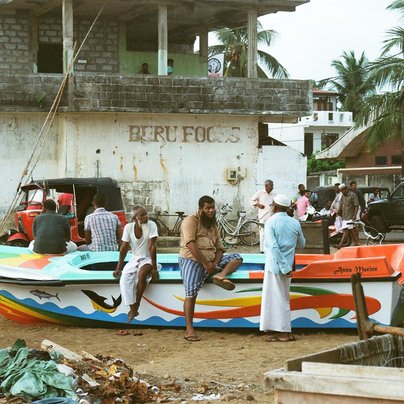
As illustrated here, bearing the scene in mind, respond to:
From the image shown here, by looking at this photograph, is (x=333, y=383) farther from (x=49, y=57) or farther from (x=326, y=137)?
(x=326, y=137)

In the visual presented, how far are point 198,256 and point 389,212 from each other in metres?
16.7

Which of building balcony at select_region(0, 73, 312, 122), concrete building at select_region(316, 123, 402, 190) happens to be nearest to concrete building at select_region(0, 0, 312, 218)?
building balcony at select_region(0, 73, 312, 122)

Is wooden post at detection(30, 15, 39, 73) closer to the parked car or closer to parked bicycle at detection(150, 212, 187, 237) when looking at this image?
parked bicycle at detection(150, 212, 187, 237)

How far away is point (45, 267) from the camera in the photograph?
12.5 m

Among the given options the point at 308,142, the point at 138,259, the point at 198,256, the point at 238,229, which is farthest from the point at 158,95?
the point at 308,142

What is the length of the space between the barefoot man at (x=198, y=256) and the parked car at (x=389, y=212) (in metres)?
16.1

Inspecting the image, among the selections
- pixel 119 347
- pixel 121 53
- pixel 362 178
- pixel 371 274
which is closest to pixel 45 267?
pixel 119 347

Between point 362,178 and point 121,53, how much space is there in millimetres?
20914

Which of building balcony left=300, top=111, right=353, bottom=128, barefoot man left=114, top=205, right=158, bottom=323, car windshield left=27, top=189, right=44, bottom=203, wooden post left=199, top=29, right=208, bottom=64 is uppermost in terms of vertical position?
wooden post left=199, top=29, right=208, bottom=64

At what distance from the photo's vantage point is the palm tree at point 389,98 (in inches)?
1212

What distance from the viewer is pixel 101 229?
13375 millimetres

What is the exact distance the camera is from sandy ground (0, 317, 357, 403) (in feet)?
29.5

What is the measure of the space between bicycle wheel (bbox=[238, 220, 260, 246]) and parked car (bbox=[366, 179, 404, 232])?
403 centimetres

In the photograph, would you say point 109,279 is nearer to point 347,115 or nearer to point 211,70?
point 211,70
